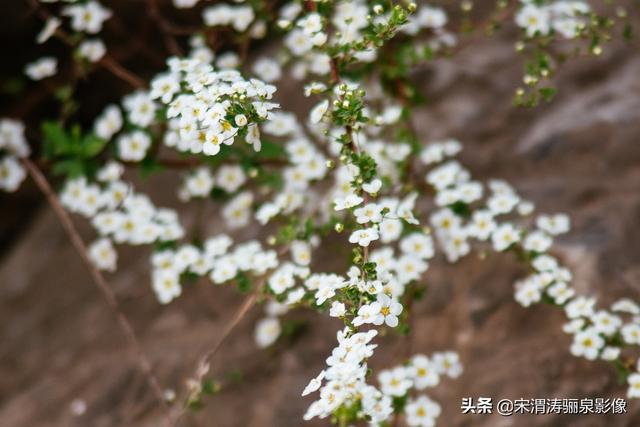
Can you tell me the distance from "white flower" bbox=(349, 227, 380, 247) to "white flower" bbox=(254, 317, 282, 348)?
0.93 m

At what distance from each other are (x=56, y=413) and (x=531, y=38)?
2038 millimetres

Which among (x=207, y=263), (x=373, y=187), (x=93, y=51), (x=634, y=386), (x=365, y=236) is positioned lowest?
(x=634, y=386)

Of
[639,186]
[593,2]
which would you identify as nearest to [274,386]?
[639,186]

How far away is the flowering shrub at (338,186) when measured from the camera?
69.4 inches

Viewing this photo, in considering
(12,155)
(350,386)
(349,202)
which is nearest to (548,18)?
(349,202)

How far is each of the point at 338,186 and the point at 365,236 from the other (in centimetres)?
77

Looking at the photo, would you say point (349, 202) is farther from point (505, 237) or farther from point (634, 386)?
point (634, 386)

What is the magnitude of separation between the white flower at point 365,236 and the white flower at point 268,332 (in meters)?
0.93

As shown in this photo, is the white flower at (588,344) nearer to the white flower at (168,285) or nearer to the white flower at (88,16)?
the white flower at (168,285)

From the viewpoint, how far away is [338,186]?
2465mm

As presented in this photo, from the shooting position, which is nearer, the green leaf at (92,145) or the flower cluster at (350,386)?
the flower cluster at (350,386)

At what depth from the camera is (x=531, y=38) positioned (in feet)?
7.74

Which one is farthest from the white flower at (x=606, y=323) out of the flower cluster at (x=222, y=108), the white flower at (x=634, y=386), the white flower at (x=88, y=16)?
the white flower at (x=88, y=16)

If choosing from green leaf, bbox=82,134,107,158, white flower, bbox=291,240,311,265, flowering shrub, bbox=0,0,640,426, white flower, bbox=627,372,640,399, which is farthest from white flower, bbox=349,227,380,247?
green leaf, bbox=82,134,107,158
